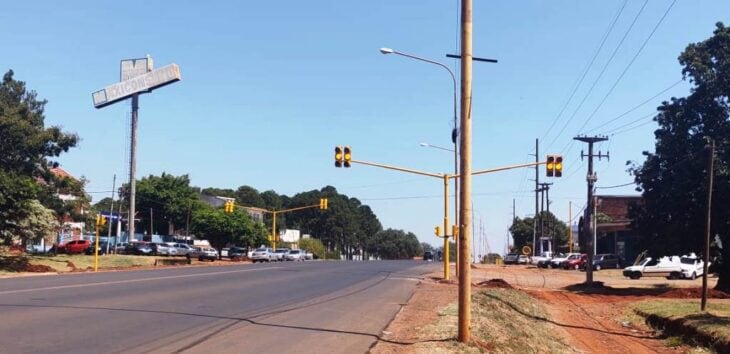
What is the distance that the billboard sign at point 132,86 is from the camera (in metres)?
85.1

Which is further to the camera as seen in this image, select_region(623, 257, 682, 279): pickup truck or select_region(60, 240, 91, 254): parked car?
select_region(60, 240, 91, 254): parked car

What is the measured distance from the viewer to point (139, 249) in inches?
2795

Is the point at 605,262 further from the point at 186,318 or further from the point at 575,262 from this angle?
the point at 186,318

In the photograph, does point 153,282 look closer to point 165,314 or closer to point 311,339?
point 165,314

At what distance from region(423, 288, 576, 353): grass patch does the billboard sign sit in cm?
6963

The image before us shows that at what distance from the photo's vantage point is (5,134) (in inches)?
2416

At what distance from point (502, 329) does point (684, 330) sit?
18.9ft

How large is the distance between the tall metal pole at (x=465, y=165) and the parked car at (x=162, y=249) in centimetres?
6271

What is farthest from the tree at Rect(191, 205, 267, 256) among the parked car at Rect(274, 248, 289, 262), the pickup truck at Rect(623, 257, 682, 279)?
the pickup truck at Rect(623, 257, 682, 279)

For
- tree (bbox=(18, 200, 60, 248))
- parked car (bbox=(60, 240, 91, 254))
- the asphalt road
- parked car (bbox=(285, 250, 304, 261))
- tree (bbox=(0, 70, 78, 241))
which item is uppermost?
tree (bbox=(0, 70, 78, 241))

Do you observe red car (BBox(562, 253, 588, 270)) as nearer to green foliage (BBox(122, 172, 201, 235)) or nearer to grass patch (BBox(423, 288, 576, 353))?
grass patch (BBox(423, 288, 576, 353))

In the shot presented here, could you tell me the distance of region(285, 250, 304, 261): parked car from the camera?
283ft

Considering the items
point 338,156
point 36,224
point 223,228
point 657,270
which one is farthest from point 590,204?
point 223,228

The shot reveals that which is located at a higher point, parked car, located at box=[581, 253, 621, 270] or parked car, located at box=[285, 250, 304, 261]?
parked car, located at box=[581, 253, 621, 270]
